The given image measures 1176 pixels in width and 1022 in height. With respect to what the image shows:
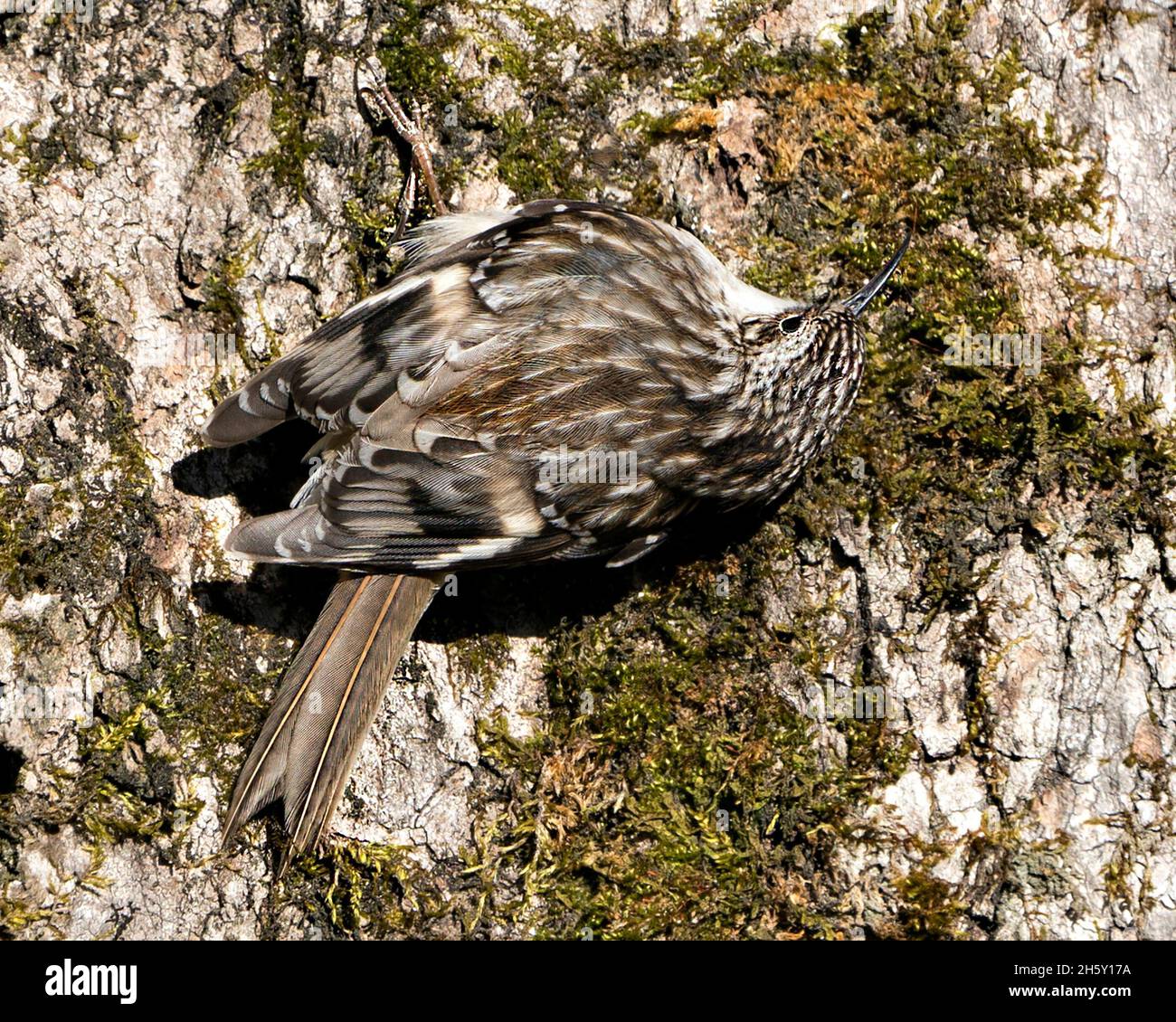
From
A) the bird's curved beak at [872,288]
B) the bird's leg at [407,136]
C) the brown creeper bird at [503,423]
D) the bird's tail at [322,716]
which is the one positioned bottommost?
the bird's tail at [322,716]

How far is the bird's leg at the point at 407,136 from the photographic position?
9.54 ft

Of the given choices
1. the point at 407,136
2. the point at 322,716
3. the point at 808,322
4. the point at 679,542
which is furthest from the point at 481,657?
the point at 407,136

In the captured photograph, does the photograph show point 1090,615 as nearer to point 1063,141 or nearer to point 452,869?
point 1063,141

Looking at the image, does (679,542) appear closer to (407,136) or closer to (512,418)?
(512,418)

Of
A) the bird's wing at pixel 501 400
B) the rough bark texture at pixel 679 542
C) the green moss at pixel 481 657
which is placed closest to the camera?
the bird's wing at pixel 501 400

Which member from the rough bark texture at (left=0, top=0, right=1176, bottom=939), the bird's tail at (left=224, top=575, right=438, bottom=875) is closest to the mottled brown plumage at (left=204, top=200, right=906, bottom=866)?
the bird's tail at (left=224, top=575, right=438, bottom=875)

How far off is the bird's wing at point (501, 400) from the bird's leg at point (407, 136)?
22cm

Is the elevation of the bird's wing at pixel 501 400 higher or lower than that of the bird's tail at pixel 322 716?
higher

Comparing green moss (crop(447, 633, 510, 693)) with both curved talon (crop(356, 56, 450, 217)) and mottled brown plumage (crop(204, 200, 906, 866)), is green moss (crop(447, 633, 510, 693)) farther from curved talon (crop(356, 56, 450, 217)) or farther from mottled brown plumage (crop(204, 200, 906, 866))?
curved talon (crop(356, 56, 450, 217))

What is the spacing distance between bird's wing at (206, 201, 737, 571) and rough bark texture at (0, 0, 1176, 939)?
251mm

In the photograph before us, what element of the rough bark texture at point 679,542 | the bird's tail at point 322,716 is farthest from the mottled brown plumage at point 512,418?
the rough bark texture at point 679,542

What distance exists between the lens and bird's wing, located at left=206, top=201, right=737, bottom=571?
264cm

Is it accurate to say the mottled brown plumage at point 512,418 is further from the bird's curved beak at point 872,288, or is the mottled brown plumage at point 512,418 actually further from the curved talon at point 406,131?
the curved talon at point 406,131

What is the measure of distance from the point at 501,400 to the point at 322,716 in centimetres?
92
